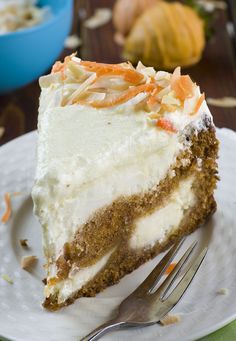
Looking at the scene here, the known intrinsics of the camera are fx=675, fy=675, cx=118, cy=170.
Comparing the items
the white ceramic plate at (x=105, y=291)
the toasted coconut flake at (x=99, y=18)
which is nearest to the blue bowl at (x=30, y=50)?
the toasted coconut flake at (x=99, y=18)

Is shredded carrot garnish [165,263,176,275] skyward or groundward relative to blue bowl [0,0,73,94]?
groundward

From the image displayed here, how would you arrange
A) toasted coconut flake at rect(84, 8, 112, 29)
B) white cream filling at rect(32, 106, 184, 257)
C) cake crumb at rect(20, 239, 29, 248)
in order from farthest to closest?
toasted coconut flake at rect(84, 8, 112, 29)
cake crumb at rect(20, 239, 29, 248)
white cream filling at rect(32, 106, 184, 257)

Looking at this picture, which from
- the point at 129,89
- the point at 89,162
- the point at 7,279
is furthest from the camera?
the point at 129,89

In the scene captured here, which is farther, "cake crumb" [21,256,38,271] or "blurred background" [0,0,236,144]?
"blurred background" [0,0,236,144]

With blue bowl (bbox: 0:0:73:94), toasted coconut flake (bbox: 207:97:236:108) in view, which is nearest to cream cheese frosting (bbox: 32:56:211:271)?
blue bowl (bbox: 0:0:73:94)

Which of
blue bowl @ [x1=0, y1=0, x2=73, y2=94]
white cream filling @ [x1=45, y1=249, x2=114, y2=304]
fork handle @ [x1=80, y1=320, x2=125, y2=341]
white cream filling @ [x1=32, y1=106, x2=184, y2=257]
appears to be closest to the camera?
fork handle @ [x1=80, y1=320, x2=125, y2=341]

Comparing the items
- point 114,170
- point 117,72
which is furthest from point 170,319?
point 117,72

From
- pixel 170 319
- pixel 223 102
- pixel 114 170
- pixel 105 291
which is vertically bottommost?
pixel 223 102

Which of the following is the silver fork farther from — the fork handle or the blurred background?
the blurred background

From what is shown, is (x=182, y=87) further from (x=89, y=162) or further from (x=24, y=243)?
(x=24, y=243)
